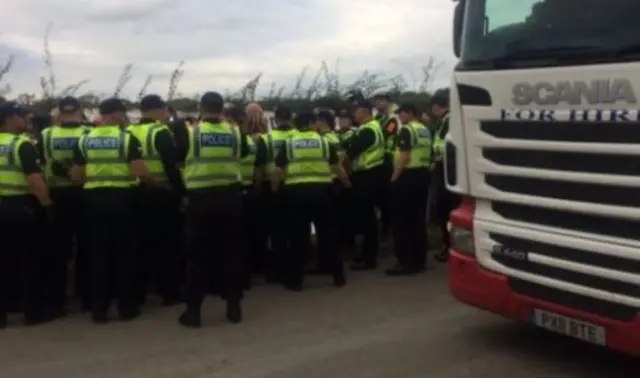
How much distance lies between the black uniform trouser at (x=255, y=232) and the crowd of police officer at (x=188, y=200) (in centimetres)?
2

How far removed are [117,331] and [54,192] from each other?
1.55 m

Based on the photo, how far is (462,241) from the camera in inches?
265

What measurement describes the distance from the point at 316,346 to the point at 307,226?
264 cm

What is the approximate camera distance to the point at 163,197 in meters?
8.69

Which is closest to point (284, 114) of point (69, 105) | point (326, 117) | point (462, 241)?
point (326, 117)

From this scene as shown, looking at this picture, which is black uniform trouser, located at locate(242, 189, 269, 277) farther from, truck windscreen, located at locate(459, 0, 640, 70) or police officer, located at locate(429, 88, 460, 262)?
truck windscreen, located at locate(459, 0, 640, 70)

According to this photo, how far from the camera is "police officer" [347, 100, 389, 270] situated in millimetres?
10227

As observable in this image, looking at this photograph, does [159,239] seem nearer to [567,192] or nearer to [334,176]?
[334,176]

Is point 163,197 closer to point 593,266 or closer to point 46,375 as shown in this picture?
point 46,375

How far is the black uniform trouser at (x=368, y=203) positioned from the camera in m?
10.5

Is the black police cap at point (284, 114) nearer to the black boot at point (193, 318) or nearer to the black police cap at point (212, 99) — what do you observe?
the black police cap at point (212, 99)

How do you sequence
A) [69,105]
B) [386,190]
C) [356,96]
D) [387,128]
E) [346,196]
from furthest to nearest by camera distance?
[356,96]
[346,196]
[386,190]
[387,128]
[69,105]

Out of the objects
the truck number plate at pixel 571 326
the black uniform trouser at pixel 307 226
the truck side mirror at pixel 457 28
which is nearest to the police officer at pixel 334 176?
the black uniform trouser at pixel 307 226

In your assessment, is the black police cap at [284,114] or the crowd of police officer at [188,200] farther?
the black police cap at [284,114]
